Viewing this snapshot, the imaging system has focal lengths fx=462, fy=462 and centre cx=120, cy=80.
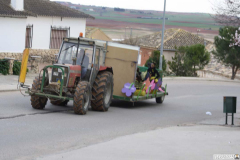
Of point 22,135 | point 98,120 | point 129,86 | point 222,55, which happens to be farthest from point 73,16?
point 22,135

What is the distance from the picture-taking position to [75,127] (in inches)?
498

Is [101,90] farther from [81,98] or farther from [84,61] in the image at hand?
[81,98]

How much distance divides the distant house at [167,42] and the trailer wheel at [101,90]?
4163 cm

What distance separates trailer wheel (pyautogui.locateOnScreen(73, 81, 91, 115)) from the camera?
1451 centimetres

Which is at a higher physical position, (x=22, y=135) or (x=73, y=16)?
(x=73, y=16)

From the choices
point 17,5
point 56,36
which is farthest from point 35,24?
point 17,5

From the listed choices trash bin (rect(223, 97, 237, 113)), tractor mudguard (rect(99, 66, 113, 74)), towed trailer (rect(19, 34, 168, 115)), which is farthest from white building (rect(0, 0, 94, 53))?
trash bin (rect(223, 97, 237, 113))

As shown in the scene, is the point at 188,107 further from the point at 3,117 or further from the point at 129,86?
the point at 3,117

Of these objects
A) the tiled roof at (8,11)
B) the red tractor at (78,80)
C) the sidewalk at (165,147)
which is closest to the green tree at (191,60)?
the tiled roof at (8,11)

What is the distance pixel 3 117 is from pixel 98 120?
2.87m

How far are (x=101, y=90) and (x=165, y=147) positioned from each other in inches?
235

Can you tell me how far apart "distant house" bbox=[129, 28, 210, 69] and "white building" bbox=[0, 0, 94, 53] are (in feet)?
75.2

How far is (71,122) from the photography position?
1338 centimetres

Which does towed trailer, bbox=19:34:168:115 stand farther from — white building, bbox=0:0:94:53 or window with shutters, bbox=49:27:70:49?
window with shutters, bbox=49:27:70:49
